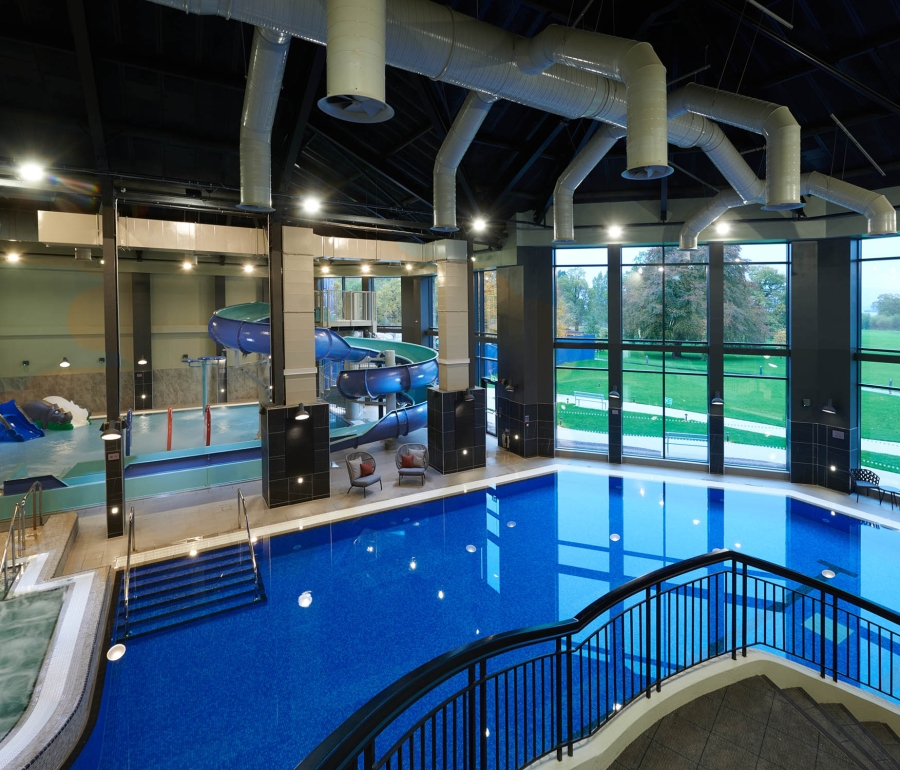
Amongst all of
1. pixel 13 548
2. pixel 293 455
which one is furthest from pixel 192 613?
pixel 293 455

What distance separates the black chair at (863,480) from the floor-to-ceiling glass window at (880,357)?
0.41 meters

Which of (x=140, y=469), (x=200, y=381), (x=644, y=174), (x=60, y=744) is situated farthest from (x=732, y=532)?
(x=200, y=381)

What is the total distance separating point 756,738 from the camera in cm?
356

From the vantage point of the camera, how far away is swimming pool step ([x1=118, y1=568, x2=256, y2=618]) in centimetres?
746

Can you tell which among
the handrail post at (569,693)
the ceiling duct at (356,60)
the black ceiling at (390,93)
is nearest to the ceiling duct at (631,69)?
the black ceiling at (390,93)

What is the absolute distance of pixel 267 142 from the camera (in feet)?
25.2

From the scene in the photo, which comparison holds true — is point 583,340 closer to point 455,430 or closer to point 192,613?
point 455,430

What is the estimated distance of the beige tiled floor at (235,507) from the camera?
30.9 ft

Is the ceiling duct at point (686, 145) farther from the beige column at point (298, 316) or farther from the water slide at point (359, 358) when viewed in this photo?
the water slide at point (359, 358)

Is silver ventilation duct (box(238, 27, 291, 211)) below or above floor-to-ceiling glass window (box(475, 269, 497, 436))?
above

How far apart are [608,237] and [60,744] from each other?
552 inches

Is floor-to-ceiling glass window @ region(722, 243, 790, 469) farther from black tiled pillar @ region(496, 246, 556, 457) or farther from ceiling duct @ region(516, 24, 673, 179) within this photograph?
ceiling duct @ region(516, 24, 673, 179)

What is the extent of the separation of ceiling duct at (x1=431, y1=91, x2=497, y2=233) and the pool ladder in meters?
8.17

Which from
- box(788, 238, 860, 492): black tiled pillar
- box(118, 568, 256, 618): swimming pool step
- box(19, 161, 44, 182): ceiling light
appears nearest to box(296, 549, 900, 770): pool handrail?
box(118, 568, 256, 618): swimming pool step
